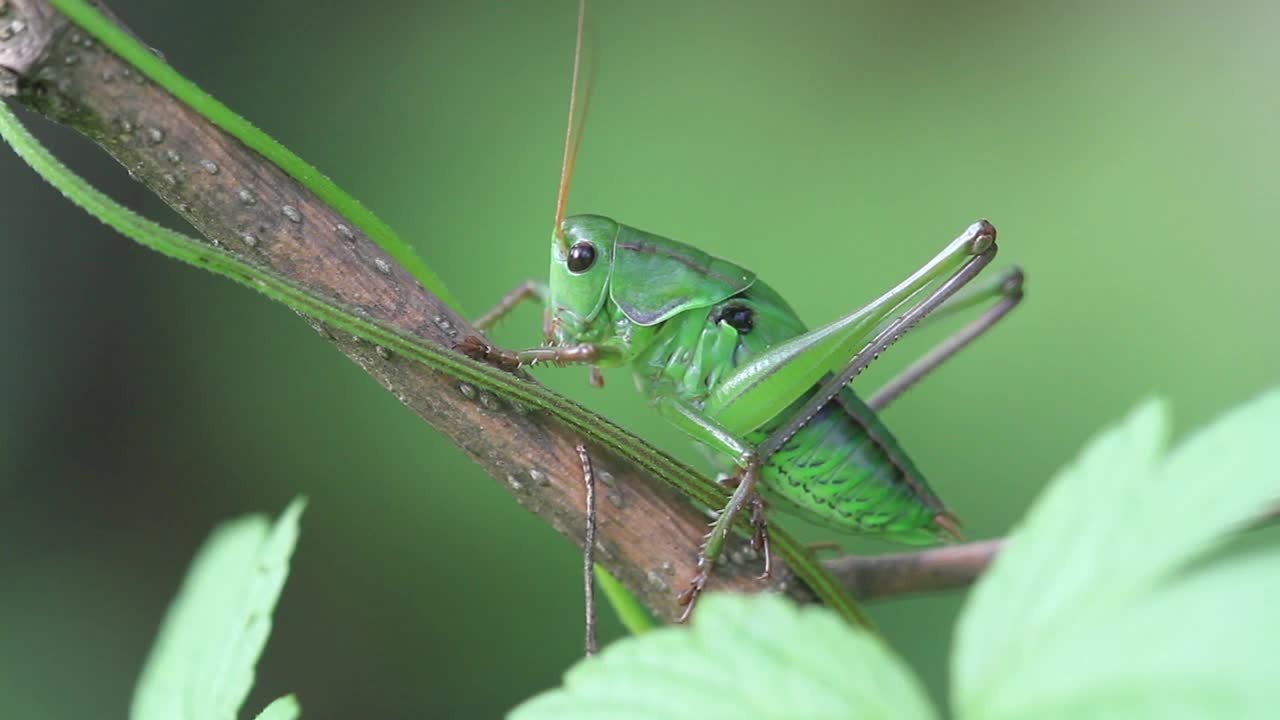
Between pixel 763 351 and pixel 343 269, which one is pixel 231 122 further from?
pixel 763 351

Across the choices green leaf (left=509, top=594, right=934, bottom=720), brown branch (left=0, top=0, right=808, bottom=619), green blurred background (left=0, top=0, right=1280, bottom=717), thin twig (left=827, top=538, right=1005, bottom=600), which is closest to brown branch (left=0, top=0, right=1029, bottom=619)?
brown branch (left=0, top=0, right=808, bottom=619)

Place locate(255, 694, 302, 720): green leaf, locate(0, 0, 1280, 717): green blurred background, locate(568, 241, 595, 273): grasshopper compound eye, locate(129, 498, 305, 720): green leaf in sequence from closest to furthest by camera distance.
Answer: locate(255, 694, 302, 720): green leaf < locate(129, 498, 305, 720): green leaf < locate(568, 241, 595, 273): grasshopper compound eye < locate(0, 0, 1280, 717): green blurred background

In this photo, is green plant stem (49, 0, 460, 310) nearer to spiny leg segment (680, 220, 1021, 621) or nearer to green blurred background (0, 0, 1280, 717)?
spiny leg segment (680, 220, 1021, 621)

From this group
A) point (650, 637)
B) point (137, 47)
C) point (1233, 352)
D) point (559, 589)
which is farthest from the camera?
point (1233, 352)

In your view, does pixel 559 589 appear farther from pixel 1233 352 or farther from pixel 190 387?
pixel 1233 352

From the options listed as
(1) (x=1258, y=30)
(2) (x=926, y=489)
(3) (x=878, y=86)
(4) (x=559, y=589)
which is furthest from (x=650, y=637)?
(1) (x=1258, y=30)
